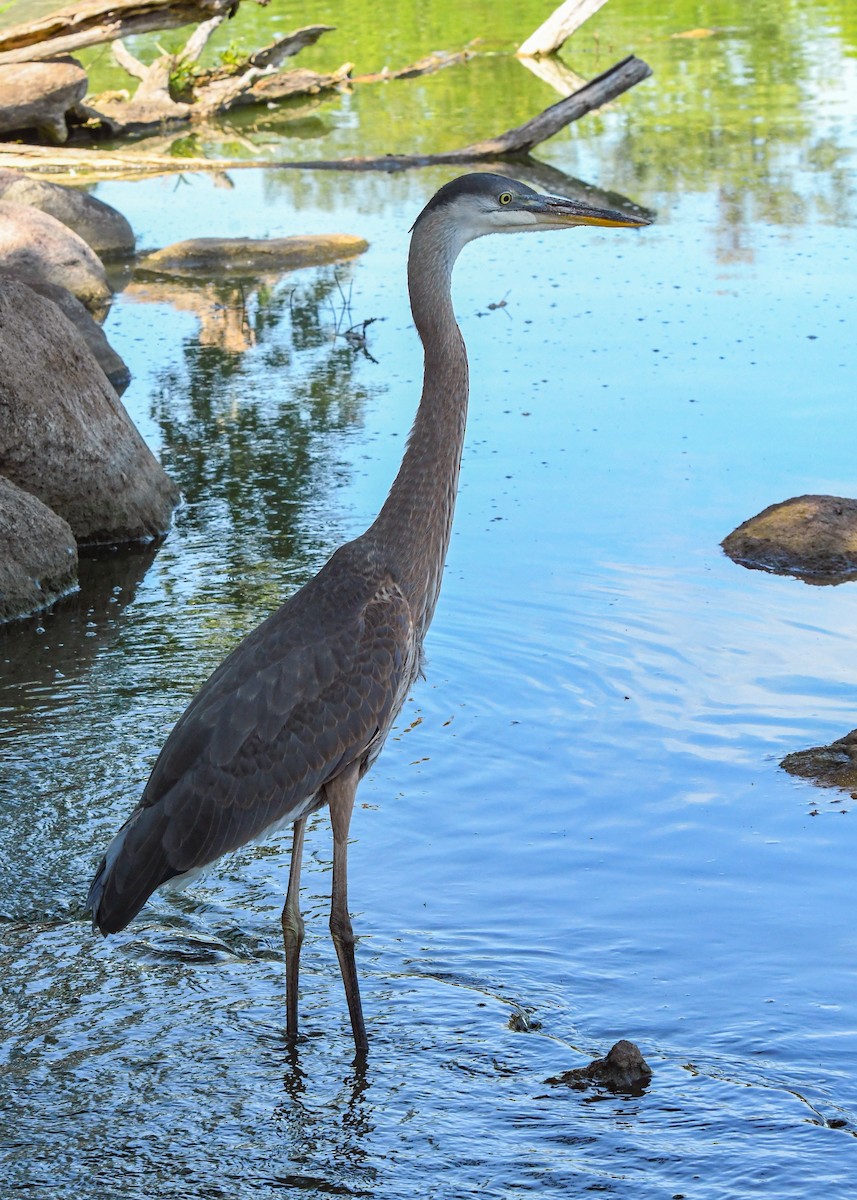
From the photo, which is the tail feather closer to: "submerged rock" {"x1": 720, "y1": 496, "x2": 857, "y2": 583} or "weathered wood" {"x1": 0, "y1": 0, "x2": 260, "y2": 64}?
"submerged rock" {"x1": 720, "y1": 496, "x2": 857, "y2": 583}

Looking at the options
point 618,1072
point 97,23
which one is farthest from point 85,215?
point 618,1072

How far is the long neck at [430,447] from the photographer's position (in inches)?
→ 186

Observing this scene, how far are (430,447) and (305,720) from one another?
98cm

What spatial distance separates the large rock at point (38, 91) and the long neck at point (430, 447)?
15700mm

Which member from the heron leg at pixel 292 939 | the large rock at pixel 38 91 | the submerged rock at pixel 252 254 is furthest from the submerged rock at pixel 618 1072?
the large rock at pixel 38 91

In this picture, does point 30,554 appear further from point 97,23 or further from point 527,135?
point 97,23

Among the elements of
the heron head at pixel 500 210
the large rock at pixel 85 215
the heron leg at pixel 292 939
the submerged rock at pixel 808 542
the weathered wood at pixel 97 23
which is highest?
the weathered wood at pixel 97 23

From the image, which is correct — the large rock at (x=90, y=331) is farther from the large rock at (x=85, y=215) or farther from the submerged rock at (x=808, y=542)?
the submerged rock at (x=808, y=542)

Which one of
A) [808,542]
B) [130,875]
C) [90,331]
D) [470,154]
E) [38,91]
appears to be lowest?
[130,875]

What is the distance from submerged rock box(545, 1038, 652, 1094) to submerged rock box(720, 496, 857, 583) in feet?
12.5

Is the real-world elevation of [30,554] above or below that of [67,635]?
above

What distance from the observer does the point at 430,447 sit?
15.8 ft

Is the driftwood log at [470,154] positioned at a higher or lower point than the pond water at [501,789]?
higher

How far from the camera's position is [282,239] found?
1446 cm
